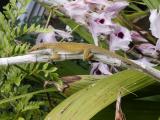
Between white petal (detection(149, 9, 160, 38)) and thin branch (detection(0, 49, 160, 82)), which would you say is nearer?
thin branch (detection(0, 49, 160, 82))

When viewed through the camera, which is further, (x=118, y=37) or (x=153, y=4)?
(x=153, y=4)

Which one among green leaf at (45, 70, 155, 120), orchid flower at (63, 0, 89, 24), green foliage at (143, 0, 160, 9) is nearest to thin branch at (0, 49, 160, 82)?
green leaf at (45, 70, 155, 120)

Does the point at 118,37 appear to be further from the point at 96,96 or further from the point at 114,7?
the point at 96,96

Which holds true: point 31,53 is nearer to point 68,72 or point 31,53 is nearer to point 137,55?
point 137,55

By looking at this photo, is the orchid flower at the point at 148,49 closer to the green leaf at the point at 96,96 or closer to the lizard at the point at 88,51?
the green leaf at the point at 96,96

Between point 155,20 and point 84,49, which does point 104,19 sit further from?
point 84,49

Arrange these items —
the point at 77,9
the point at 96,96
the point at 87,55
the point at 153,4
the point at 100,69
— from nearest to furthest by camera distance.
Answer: the point at 87,55
the point at 96,96
the point at 77,9
the point at 100,69
the point at 153,4

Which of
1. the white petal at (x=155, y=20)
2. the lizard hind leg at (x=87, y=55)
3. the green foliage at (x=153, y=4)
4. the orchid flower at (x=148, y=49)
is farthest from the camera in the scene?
the green foliage at (x=153, y=4)

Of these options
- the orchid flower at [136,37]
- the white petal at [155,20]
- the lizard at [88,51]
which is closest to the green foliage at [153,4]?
the orchid flower at [136,37]

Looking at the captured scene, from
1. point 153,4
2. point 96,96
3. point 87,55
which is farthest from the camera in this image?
point 153,4

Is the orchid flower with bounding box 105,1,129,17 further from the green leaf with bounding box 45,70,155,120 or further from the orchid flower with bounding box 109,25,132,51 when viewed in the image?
the green leaf with bounding box 45,70,155,120

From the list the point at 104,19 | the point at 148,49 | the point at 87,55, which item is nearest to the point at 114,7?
the point at 104,19

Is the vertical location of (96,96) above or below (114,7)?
below
